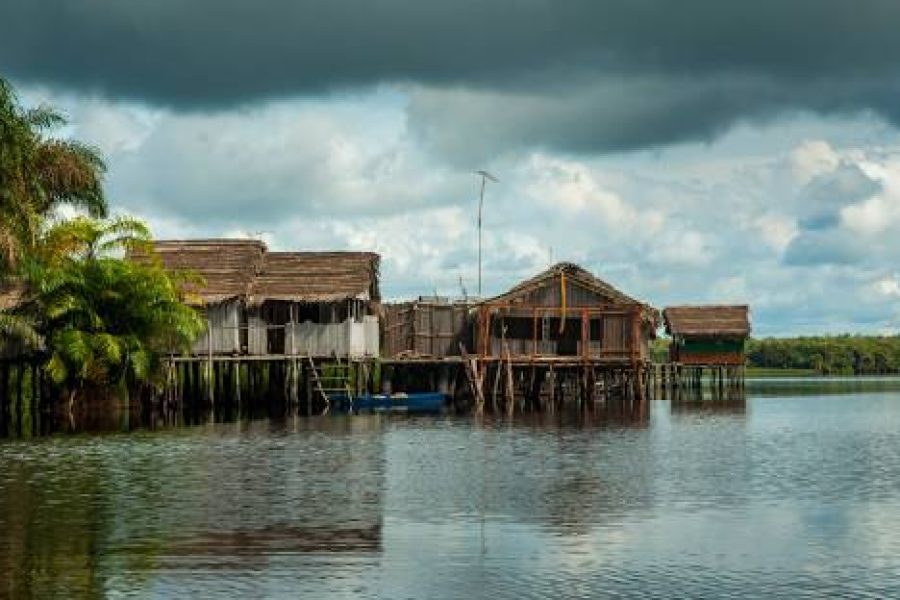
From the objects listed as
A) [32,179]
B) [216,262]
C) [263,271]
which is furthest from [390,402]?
[32,179]

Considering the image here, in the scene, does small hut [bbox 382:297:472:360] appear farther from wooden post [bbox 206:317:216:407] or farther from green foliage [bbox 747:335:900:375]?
green foliage [bbox 747:335:900:375]

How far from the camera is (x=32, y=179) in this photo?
127ft

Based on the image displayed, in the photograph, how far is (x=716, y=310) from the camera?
241ft

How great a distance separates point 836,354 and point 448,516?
12671cm

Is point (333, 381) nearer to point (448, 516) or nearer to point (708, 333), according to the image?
point (708, 333)

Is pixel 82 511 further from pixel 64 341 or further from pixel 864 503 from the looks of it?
pixel 64 341

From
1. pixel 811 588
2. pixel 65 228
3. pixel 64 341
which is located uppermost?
pixel 65 228

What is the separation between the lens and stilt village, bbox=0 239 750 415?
50875 mm

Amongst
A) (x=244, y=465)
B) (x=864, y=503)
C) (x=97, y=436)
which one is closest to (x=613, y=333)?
(x=97, y=436)

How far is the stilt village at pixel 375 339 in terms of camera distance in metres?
50.9

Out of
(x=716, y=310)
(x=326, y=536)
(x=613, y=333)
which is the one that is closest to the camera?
(x=326, y=536)

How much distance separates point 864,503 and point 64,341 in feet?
98.3

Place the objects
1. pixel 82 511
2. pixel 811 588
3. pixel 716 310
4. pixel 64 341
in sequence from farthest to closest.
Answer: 1. pixel 716 310
2. pixel 64 341
3. pixel 82 511
4. pixel 811 588

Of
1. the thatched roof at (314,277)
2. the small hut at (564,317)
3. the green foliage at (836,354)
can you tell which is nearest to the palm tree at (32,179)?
the thatched roof at (314,277)
